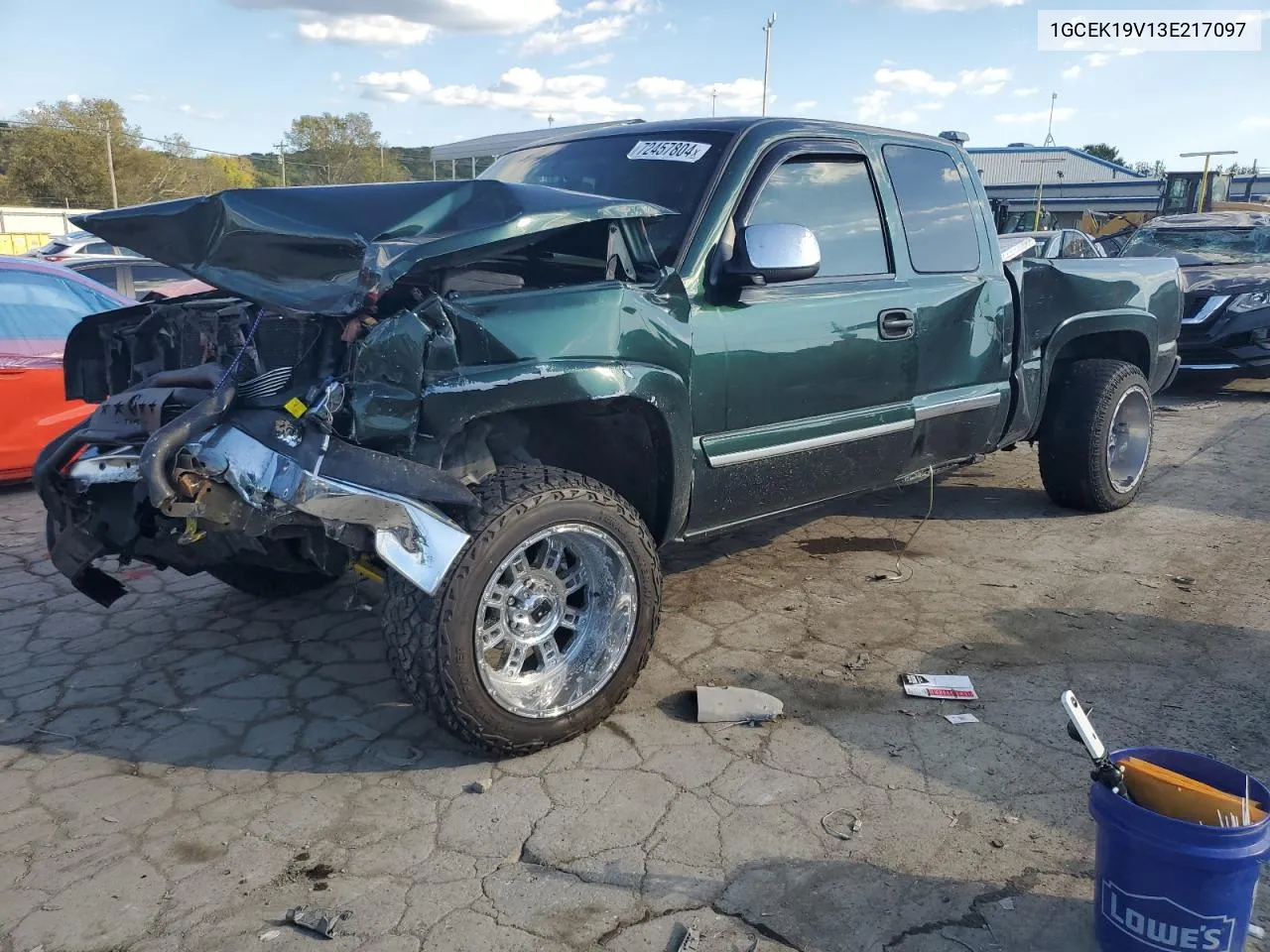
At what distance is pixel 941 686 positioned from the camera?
12.0 ft

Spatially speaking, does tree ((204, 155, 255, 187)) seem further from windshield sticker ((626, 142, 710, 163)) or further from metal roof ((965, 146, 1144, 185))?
windshield sticker ((626, 142, 710, 163))

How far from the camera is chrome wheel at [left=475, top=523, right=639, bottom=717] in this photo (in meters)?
3.15

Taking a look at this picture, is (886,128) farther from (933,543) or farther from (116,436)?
(116,436)

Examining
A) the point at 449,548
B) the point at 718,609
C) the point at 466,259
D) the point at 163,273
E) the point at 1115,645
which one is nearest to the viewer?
the point at 449,548

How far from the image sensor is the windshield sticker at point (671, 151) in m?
3.85

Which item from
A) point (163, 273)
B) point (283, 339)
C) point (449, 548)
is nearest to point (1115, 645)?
point (449, 548)

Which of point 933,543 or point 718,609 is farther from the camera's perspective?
point 933,543

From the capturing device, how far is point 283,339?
319 centimetres

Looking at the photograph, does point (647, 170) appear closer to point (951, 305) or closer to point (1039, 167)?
point (951, 305)

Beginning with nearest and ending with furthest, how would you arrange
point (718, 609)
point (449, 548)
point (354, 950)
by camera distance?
1. point (354, 950)
2. point (449, 548)
3. point (718, 609)

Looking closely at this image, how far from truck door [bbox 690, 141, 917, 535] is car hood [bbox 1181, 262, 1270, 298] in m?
6.98

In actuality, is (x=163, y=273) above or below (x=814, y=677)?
above

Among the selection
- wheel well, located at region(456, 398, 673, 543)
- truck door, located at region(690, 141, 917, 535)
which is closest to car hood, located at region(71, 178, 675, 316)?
wheel well, located at region(456, 398, 673, 543)

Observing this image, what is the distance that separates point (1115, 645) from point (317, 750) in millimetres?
3119
